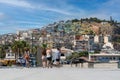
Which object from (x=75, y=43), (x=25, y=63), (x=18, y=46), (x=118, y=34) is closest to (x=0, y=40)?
(x=75, y=43)

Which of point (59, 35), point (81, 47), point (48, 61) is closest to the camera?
point (48, 61)

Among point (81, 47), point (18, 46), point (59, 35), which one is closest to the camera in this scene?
point (18, 46)

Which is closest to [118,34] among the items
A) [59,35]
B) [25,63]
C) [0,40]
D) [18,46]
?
[59,35]

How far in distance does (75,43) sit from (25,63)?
151076 millimetres

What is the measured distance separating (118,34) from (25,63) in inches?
6874

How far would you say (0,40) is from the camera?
516 feet

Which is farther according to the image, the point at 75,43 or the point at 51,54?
the point at 75,43
